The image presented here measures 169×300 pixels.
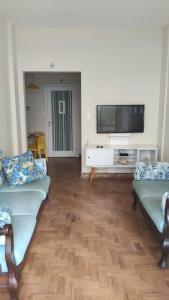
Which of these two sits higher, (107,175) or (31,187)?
(31,187)

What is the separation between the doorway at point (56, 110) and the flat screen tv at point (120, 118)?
2.28 metres

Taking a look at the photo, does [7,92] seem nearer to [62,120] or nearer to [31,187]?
[31,187]

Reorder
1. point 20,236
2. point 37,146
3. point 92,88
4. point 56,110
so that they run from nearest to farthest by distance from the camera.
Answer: point 20,236 → point 92,88 → point 37,146 → point 56,110

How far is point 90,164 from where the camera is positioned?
14.5ft

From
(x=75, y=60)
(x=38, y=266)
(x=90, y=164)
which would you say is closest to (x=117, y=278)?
(x=38, y=266)

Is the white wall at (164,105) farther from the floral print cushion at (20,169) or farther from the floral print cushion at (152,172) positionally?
the floral print cushion at (20,169)

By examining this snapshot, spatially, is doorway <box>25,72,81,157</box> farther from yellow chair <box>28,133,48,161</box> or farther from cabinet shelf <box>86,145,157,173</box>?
cabinet shelf <box>86,145,157,173</box>

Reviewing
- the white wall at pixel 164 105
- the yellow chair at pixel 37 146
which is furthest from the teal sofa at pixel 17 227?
the yellow chair at pixel 37 146

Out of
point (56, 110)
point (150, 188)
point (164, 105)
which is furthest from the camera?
point (56, 110)

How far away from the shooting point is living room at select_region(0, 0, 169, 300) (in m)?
2.52

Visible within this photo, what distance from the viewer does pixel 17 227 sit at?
1886 millimetres

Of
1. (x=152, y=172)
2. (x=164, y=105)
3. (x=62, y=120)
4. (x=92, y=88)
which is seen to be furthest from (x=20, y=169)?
(x=62, y=120)

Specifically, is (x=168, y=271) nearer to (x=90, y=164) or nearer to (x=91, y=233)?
(x=91, y=233)

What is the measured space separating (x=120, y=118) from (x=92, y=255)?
9.64 feet
